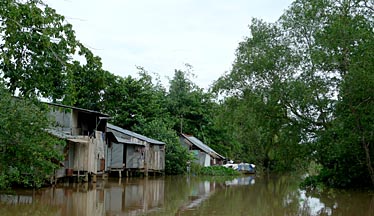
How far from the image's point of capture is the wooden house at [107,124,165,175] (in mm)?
31797

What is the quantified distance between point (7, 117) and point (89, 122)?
415 inches

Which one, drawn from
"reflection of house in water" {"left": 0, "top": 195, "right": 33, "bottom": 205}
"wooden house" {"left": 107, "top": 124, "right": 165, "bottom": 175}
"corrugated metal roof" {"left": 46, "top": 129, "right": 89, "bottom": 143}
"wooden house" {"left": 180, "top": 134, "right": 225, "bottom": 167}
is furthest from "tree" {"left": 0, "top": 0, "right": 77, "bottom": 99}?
"wooden house" {"left": 180, "top": 134, "right": 225, "bottom": 167}

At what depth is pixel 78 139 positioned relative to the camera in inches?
901

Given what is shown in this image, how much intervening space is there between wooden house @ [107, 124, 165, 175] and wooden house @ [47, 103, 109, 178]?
361cm

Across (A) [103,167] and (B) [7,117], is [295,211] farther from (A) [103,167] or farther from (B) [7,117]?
(A) [103,167]

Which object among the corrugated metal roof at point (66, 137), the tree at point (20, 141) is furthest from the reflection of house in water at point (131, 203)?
the corrugated metal roof at point (66, 137)

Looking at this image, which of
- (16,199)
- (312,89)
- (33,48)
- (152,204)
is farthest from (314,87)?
(33,48)

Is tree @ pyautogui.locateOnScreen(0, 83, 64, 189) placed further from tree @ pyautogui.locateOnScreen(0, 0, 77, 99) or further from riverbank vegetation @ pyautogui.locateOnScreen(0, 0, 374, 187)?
tree @ pyautogui.locateOnScreen(0, 0, 77, 99)

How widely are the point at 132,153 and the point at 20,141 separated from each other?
17439 millimetres

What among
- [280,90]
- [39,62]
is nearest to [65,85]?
[39,62]

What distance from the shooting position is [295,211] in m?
16.5

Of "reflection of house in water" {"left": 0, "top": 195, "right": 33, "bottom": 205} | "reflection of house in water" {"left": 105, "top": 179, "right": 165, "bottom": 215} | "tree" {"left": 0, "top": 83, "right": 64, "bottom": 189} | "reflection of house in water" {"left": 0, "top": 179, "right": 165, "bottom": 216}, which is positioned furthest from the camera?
"tree" {"left": 0, "top": 83, "right": 64, "bottom": 189}

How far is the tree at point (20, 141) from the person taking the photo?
16.3 metres

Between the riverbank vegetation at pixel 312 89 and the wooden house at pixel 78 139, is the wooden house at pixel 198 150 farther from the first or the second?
the wooden house at pixel 78 139
